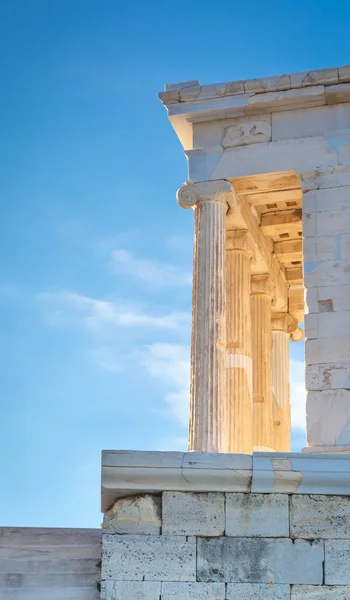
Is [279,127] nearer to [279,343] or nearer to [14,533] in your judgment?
[279,343]

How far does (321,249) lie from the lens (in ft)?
78.2

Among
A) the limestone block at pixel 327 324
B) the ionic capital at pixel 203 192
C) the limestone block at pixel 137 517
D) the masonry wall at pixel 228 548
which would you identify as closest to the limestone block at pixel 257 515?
the masonry wall at pixel 228 548

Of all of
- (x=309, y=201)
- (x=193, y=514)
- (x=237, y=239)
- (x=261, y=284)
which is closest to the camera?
(x=193, y=514)

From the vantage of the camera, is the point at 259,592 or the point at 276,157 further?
the point at 276,157

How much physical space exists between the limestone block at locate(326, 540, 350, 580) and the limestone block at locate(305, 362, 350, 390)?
956 centimetres

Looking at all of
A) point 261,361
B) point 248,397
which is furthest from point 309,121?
point 261,361

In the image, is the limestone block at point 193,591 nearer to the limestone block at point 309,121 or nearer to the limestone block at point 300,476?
the limestone block at point 300,476

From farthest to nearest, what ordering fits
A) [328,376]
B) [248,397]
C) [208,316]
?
[248,397] < [208,316] < [328,376]

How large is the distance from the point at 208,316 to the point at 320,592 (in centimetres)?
1133

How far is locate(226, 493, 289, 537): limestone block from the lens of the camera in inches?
519

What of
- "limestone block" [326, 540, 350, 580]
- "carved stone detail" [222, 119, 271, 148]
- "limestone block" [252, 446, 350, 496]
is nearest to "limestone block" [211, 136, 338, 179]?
"carved stone detail" [222, 119, 271, 148]

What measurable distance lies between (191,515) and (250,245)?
14416 mm

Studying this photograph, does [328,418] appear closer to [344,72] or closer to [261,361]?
[261,361]

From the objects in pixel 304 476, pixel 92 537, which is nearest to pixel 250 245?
pixel 92 537
